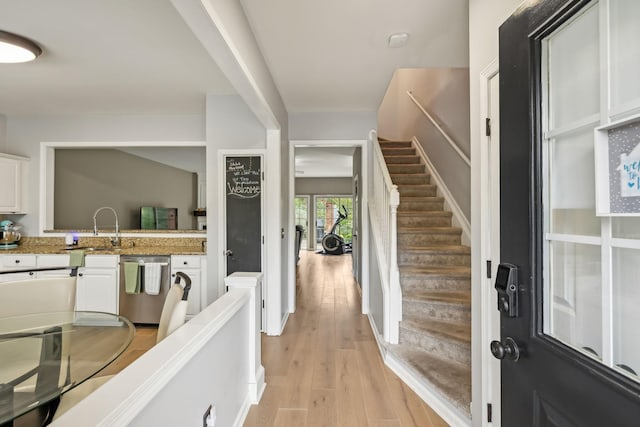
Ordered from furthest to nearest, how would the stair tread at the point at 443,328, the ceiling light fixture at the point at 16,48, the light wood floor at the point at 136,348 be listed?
the light wood floor at the point at 136,348
the stair tread at the point at 443,328
the ceiling light fixture at the point at 16,48

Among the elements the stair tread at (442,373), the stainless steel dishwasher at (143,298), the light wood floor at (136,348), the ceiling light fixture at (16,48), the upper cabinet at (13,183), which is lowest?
the light wood floor at (136,348)

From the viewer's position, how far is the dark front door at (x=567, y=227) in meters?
0.67

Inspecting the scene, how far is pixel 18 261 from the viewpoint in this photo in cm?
350

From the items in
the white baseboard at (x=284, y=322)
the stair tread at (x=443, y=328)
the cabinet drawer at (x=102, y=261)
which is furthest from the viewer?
the cabinet drawer at (x=102, y=261)

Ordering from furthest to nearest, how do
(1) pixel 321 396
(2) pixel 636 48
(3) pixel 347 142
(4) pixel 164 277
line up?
(3) pixel 347 142 < (4) pixel 164 277 < (1) pixel 321 396 < (2) pixel 636 48

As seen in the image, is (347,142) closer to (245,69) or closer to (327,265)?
(245,69)

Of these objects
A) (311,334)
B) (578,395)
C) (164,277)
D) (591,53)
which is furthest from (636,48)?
(164,277)

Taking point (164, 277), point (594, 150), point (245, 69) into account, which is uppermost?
point (245, 69)

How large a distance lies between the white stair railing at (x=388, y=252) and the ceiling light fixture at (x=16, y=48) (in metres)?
2.98

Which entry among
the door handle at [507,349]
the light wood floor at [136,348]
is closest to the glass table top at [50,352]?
the light wood floor at [136,348]

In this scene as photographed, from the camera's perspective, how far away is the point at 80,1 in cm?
188

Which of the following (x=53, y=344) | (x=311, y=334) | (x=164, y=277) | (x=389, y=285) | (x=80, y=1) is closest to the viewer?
(x=53, y=344)

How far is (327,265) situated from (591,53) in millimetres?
7271

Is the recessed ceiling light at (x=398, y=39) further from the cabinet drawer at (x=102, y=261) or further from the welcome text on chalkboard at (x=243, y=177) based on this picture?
the cabinet drawer at (x=102, y=261)
